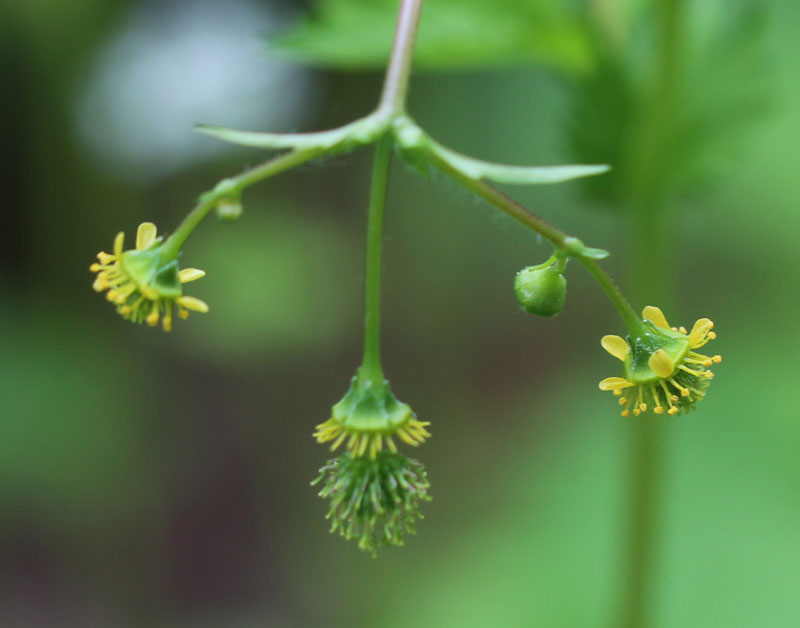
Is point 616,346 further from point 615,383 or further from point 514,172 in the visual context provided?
point 514,172

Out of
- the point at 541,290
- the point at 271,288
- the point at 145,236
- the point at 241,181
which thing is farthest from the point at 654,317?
the point at 271,288

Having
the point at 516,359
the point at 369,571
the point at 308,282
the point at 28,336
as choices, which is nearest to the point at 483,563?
the point at 369,571

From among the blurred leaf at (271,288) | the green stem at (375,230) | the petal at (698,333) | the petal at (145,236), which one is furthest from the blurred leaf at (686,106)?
the blurred leaf at (271,288)

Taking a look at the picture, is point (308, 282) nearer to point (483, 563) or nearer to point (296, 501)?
point (296, 501)

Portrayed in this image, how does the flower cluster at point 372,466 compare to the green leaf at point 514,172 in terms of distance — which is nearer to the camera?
the green leaf at point 514,172

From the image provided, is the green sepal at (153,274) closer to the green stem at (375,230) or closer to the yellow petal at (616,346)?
the green stem at (375,230)

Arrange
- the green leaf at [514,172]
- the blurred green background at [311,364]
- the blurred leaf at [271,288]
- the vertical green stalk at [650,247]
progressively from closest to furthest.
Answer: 1. the green leaf at [514,172]
2. the vertical green stalk at [650,247]
3. the blurred green background at [311,364]
4. the blurred leaf at [271,288]
